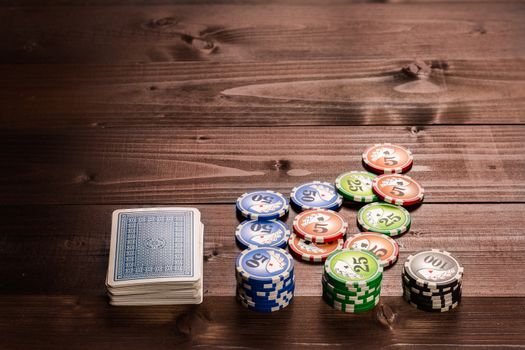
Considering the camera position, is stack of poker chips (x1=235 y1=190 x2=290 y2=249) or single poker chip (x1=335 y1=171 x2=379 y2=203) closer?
stack of poker chips (x1=235 y1=190 x2=290 y2=249)

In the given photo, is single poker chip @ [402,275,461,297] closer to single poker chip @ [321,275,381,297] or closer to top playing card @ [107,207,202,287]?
single poker chip @ [321,275,381,297]

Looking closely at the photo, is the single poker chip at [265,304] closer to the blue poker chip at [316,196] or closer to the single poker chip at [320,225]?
the single poker chip at [320,225]

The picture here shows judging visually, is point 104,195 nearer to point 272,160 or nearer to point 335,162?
point 272,160

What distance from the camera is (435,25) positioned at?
3191 millimetres

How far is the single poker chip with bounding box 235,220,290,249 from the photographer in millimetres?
2240

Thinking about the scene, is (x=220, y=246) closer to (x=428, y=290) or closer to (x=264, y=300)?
(x=264, y=300)

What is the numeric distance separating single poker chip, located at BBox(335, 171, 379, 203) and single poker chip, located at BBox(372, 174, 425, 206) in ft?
0.06

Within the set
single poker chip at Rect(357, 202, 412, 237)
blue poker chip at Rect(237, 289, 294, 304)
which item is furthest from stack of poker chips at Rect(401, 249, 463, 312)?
blue poker chip at Rect(237, 289, 294, 304)

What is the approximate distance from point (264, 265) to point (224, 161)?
557 millimetres

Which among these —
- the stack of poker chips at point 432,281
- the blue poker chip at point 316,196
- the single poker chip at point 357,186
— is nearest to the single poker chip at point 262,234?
the blue poker chip at point 316,196

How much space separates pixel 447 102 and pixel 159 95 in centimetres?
88

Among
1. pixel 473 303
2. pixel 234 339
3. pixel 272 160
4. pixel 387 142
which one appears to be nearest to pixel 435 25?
pixel 387 142

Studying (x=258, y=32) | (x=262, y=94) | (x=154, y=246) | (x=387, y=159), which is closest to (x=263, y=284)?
(x=154, y=246)

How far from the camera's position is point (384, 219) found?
2312mm
